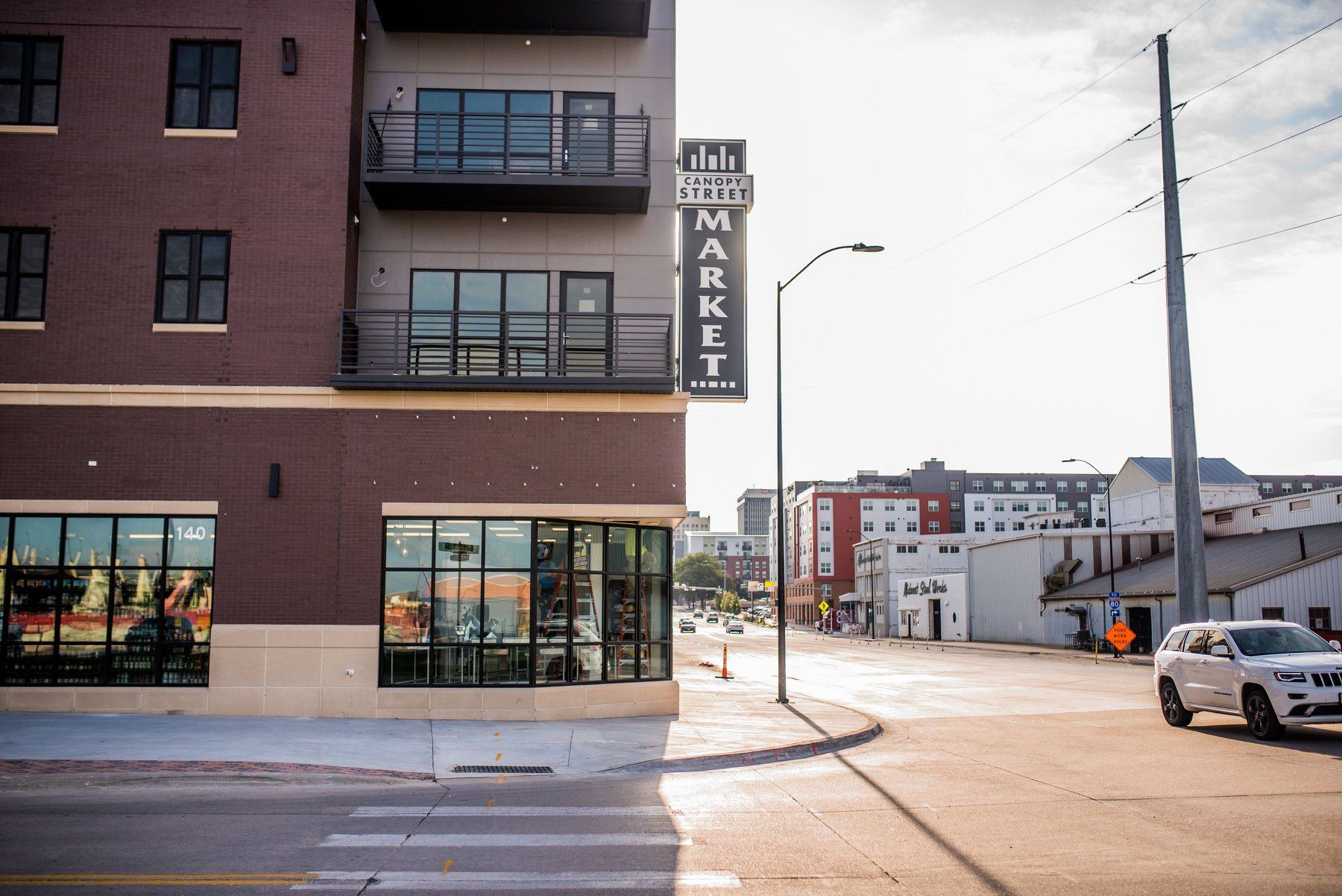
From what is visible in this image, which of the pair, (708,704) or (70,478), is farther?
(708,704)

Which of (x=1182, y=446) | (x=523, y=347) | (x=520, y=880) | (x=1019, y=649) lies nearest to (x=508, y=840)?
(x=520, y=880)

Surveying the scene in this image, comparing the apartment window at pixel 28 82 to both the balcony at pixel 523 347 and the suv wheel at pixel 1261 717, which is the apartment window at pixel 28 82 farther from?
the suv wheel at pixel 1261 717

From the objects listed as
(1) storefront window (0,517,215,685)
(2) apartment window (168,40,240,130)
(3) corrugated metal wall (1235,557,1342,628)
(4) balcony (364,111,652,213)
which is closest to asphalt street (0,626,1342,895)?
(1) storefront window (0,517,215,685)

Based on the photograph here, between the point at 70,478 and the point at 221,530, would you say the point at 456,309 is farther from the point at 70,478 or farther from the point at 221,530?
the point at 70,478

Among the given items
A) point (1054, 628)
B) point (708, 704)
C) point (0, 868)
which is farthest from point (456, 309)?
point (1054, 628)

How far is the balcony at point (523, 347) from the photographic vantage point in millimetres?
19453

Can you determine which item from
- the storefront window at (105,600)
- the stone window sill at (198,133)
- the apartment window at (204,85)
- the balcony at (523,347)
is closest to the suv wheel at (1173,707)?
the balcony at (523,347)

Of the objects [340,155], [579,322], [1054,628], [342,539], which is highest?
[340,155]

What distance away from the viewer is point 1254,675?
16.1m

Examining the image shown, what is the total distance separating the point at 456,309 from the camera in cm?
2062

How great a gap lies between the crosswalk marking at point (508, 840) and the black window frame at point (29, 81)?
16386mm

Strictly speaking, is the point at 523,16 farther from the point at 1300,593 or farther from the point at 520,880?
the point at 1300,593

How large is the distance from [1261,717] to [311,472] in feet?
53.3

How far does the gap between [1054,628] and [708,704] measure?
46.6 meters
